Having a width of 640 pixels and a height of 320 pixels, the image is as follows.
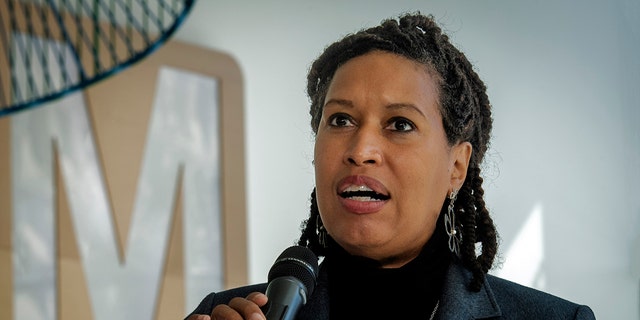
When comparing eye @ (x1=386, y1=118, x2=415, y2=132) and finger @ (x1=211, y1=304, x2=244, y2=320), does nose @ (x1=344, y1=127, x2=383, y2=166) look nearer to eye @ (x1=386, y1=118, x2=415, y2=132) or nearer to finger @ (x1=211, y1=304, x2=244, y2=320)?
eye @ (x1=386, y1=118, x2=415, y2=132)

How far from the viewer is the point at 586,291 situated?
4.61 metres

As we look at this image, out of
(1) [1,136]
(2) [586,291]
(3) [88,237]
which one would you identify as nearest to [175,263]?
(3) [88,237]

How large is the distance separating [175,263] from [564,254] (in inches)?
80.8

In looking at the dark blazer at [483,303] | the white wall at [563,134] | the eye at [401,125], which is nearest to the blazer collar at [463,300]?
the dark blazer at [483,303]

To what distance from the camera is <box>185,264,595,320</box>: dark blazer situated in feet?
4.48

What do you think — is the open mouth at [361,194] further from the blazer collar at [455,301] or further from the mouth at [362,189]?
the blazer collar at [455,301]

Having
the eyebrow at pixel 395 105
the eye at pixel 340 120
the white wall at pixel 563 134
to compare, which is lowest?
the white wall at pixel 563 134

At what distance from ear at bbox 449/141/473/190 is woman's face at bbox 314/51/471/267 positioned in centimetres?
3

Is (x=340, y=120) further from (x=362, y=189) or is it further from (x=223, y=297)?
(x=223, y=297)

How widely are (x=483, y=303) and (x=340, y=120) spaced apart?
350mm

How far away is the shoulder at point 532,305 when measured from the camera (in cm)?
136

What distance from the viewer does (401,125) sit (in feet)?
4.32

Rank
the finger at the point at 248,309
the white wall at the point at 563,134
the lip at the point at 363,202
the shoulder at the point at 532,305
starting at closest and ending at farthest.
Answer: the finger at the point at 248,309, the lip at the point at 363,202, the shoulder at the point at 532,305, the white wall at the point at 563,134

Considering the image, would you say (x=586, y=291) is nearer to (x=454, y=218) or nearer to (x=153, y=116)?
(x=153, y=116)
